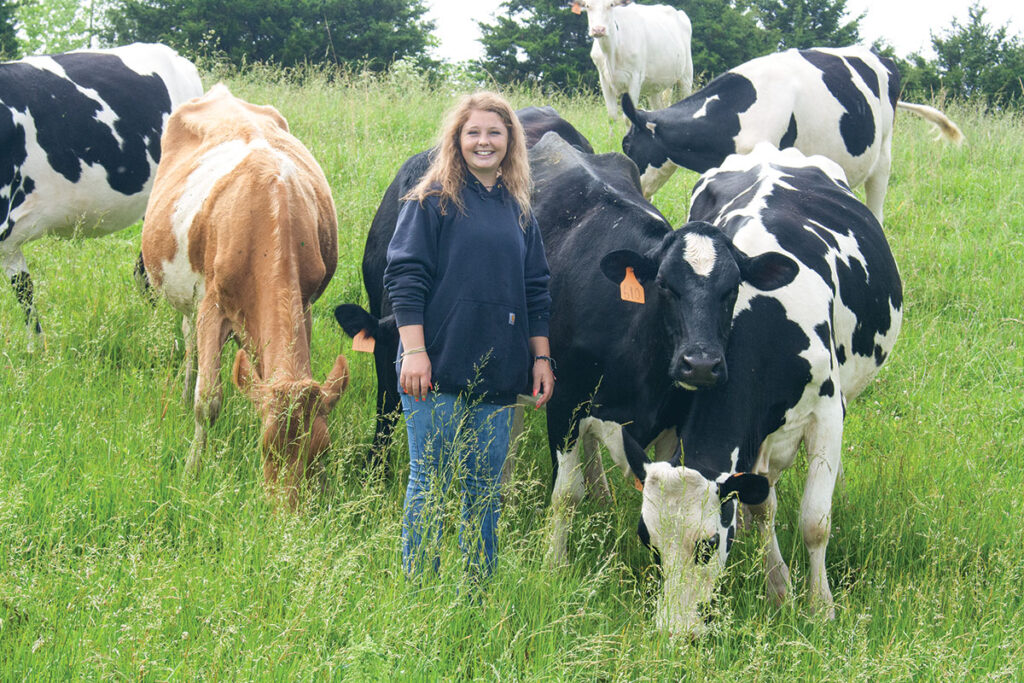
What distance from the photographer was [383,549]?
13.1ft

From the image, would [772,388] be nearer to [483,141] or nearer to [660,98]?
[483,141]

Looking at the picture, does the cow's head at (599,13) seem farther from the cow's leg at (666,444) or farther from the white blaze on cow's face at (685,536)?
the white blaze on cow's face at (685,536)

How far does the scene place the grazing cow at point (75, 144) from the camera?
6.65 metres

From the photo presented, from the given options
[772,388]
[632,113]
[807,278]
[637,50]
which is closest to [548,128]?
[632,113]

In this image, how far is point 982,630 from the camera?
12.4 feet

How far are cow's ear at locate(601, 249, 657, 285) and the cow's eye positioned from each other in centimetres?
123

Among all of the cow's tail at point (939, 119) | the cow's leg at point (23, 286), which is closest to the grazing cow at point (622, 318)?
the cow's leg at point (23, 286)

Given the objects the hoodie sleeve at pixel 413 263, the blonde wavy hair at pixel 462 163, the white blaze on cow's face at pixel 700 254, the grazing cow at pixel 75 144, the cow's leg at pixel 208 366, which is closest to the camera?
the hoodie sleeve at pixel 413 263

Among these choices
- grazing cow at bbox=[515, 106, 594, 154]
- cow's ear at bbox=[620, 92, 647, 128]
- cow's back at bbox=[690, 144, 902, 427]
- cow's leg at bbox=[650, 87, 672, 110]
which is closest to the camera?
cow's back at bbox=[690, 144, 902, 427]

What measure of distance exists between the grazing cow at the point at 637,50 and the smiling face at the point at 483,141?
8.52m

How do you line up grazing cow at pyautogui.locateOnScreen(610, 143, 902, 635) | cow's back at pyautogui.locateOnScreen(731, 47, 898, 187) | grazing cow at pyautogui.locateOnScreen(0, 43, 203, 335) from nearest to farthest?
grazing cow at pyautogui.locateOnScreen(610, 143, 902, 635)
grazing cow at pyautogui.locateOnScreen(0, 43, 203, 335)
cow's back at pyautogui.locateOnScreen(731, 47, 898, 187)

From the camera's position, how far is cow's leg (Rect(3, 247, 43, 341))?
238 inches

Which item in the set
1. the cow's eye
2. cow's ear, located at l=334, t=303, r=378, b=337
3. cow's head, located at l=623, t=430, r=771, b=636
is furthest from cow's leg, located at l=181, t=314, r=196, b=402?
the cow's eye

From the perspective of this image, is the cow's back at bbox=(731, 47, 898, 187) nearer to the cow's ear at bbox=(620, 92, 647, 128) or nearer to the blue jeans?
the cow's ear at bbox=(620, 92, 647, 128)
